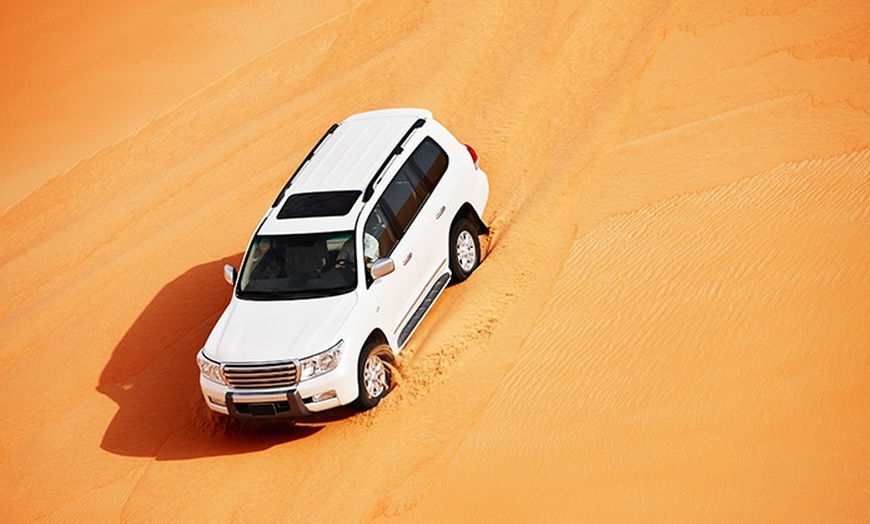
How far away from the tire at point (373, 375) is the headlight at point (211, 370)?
4.43 ft

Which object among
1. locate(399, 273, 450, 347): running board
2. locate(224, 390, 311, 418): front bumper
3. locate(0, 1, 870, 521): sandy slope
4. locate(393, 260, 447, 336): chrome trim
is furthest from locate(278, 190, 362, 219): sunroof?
locate(224, 390, 311, 418): front bumper

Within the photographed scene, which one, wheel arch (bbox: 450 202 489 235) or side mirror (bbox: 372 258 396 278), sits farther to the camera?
wheel arch (bbox: 450 202 489 235)

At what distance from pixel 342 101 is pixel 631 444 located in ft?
28.3

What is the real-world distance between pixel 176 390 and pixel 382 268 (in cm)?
304

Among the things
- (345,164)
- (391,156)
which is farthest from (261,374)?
(391,156)

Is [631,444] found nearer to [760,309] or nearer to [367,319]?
[760,309]

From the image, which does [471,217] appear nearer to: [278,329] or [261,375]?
[278,329]

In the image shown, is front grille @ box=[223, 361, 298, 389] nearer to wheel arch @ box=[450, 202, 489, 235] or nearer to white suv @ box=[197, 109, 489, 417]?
white suv @ box=[197, 109, 489, 417]

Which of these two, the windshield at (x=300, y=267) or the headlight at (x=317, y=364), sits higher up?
the windshield at (x=300, y=267)

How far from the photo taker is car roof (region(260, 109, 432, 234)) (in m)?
11.0

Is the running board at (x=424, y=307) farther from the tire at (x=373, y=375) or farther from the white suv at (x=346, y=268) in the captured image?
the tire at (x=373, y=375)

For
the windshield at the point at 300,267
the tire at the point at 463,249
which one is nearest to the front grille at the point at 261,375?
the windshield at the point at 300,267

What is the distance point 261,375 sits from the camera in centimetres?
997

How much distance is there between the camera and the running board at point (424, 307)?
1096 centimetres
